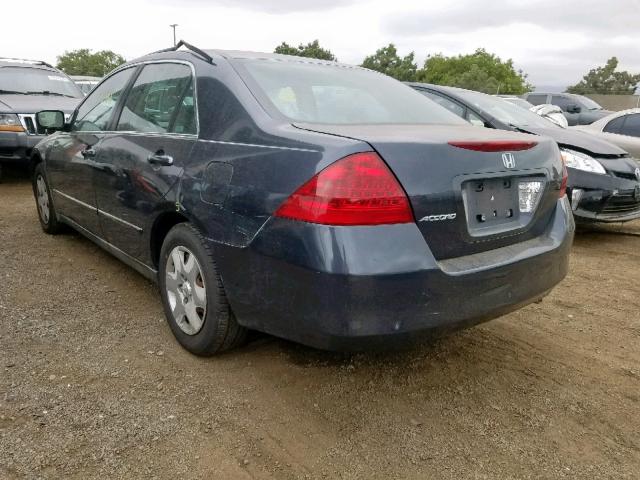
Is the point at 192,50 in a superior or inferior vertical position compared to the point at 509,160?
superior

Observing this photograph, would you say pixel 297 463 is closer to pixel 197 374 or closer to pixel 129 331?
pixel 197 374

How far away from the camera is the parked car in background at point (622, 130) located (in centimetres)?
754

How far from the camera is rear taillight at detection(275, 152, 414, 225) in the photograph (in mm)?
Answer: 2059

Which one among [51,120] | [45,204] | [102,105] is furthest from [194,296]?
[45,204]

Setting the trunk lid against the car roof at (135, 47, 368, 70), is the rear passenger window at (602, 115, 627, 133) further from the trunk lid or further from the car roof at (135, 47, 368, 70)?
the trunk lid

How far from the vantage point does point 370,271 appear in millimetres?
2029

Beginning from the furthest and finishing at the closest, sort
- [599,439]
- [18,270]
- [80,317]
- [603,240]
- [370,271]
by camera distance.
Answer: [603,240]
[18,270]
[80,317]
[599,439]
[370,271]

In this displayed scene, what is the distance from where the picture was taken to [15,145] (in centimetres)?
714

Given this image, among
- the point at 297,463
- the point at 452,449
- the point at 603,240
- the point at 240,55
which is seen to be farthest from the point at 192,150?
the point at 603,240

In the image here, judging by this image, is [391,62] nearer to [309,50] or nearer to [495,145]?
[309,50]

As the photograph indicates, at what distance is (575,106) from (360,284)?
51.8 feet

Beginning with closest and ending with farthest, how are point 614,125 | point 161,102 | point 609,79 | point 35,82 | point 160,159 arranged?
1. point 160,159
2. point 161,102
3. point 614,125
4. point 35,82
5. point 609,79

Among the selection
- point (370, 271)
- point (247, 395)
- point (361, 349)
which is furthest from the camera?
point (247, 395)

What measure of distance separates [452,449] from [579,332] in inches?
62.7
